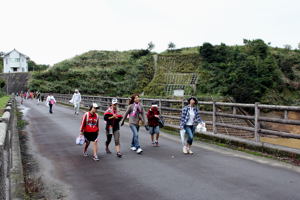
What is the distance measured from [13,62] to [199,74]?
68.0 meters

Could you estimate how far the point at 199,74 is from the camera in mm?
57281

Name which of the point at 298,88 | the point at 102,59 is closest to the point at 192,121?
the point at 298,88

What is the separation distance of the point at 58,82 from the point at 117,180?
58939 millimetres

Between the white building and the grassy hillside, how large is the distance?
115 ft

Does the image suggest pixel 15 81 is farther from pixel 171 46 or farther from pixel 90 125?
pixel 90 125

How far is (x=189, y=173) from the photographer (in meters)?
6.87

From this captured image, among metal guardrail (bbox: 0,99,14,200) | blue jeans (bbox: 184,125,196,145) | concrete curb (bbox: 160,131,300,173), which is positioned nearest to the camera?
metal guardrail (bbox: 0,99,14,200)

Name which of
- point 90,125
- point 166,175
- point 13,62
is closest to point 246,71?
point 90,125

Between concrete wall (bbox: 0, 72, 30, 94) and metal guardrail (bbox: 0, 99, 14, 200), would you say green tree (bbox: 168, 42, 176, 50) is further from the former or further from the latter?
metal guardrail (bbox: 0, 99, 14, 200)

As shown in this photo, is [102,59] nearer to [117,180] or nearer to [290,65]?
[290,65]

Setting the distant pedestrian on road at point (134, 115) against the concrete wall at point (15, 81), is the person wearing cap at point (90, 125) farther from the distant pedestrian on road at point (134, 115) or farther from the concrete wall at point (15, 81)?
the concrete wall at point (15, 81)

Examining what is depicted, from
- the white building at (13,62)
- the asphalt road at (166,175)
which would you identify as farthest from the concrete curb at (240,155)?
the white building at (13,62)

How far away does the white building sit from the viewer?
98.9m

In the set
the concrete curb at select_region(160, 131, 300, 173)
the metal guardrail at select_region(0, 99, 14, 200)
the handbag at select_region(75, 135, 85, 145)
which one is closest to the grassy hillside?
the concrete curb at select_region(160, 131, 300, 173)
